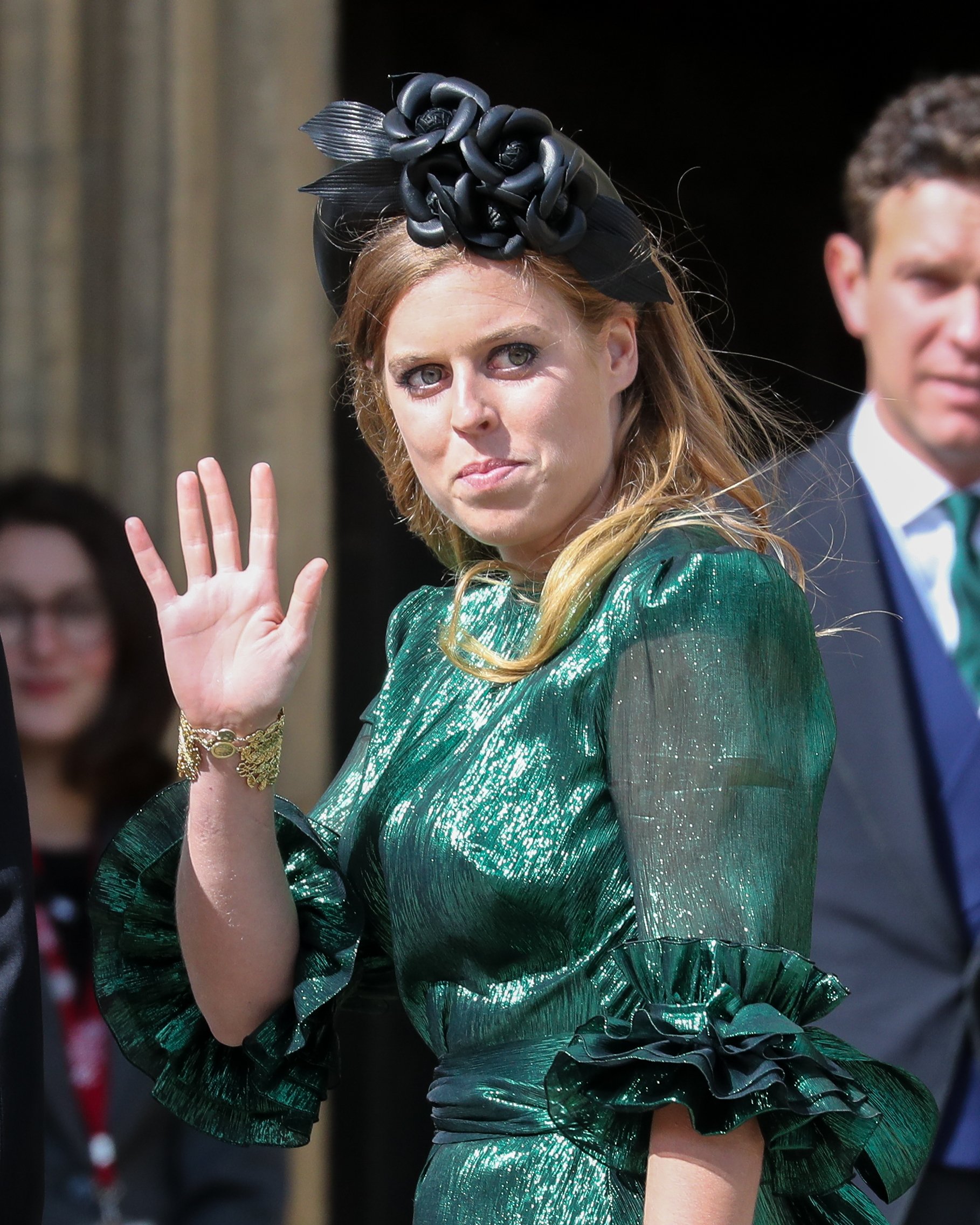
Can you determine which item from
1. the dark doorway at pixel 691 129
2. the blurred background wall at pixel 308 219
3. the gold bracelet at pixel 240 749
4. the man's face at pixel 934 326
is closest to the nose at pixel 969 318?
the man's face at pixel 934 326

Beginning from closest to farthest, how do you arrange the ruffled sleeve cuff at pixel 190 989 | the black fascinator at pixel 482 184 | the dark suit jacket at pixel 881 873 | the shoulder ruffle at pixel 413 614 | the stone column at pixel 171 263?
the black fascinator at pixel 482 184
the ruffled sleeve cuff at pixel 190 989
the shoulder ruffle at pixel 413 614
the dark suit jacket at pixel 881 873
the stone column at pixel 171 263

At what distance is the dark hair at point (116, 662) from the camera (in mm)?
3131

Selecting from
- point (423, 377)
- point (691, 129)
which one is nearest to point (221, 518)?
point (423, 377)

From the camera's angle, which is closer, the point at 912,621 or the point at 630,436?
the point at 630,436

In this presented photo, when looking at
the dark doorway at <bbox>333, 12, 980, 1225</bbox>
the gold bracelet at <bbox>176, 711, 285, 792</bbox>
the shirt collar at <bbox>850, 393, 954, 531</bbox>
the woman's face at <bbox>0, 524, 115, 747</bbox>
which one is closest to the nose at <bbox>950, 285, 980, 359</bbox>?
the shirt collar at <bbox>850, 393, 954, 531</bbox>

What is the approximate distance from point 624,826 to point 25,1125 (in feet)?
1.76

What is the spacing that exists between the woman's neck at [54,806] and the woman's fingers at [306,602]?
1638 mm

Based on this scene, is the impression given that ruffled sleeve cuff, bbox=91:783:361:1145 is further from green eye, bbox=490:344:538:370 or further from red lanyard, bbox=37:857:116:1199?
red lanyard, bbox=37:857:116:1199

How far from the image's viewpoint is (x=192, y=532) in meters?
1.69

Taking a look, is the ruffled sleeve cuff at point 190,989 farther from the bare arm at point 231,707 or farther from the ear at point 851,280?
the ear at point 851,280

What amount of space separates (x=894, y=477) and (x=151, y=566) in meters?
1.56

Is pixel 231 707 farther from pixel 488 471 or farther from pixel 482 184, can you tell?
pixel 482 184

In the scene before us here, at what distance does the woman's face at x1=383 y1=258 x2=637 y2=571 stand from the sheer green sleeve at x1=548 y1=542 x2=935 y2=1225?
16 centimetres

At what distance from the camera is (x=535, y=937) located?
1470mm
